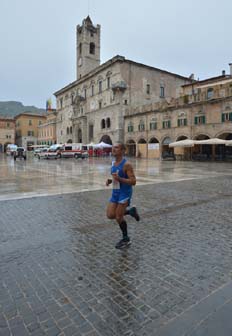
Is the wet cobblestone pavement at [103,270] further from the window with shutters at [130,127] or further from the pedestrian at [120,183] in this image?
the window with shutters at [130,127]

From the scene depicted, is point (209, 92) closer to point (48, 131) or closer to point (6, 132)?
point (48, 131)

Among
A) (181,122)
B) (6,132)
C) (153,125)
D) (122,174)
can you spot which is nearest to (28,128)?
(6,132)

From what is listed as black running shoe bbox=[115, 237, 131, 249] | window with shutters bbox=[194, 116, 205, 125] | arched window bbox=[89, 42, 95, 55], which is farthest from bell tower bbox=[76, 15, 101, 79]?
black running shoe bbox=[115, 237, 131, 249]

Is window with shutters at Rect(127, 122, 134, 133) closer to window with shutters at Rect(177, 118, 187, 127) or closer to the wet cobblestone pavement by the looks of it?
window with shutters at Rect(177, 118, 187, 127)

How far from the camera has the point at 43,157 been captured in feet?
124

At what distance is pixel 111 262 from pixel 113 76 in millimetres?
44335

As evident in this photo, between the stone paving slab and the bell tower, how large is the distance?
58012mm

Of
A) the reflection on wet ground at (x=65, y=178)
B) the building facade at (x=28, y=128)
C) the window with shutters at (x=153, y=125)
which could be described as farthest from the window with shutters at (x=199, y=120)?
the building facade at (x=28, y=128)

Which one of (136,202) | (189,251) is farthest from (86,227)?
(136,202)

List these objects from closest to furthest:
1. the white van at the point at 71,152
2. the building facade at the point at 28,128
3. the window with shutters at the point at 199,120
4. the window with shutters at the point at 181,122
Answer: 1. the window with shutters at the point at 199,120
2. the window with shutters at the point at 181,122
3. the white van at the point at 71,152
4. the building facade at the point at 28,128

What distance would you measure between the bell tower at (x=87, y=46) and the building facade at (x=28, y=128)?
32.1m

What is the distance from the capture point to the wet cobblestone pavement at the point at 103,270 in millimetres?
2320

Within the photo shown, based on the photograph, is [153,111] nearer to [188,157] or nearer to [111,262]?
[188,157]

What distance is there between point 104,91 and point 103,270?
1839 inches
